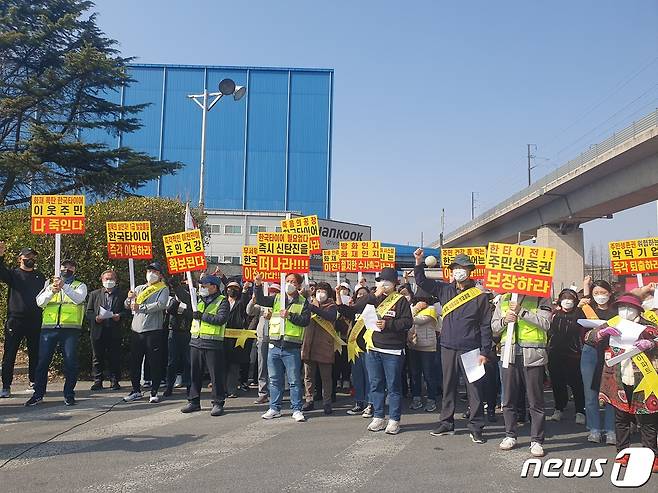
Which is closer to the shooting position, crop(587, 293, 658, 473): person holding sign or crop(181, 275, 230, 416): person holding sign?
crop(587, 293, 658, 473): person holding sign

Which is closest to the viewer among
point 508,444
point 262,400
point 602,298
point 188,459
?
point 188,459

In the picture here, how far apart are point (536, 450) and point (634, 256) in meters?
5.42

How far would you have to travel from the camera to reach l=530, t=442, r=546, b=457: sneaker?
5.92m

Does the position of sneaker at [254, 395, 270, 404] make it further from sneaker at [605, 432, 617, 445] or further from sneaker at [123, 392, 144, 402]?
sneaker at [605, 432, 617, 445]

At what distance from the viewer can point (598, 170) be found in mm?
24656

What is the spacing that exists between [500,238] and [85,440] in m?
38.7

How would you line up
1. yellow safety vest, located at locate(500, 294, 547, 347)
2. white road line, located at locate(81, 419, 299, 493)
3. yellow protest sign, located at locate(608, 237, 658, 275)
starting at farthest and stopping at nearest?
yellow protest sign, located at locate(608, 237, 658, 275) < yellow safety vest, located at locate(500, 294, 547, 347) < white road line, located at locate(81, 419, 299, 493)

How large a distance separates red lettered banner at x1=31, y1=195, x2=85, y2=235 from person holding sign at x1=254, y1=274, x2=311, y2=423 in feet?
13.2

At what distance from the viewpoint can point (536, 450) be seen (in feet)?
19.5

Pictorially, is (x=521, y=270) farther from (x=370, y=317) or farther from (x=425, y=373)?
(x=425, y=373)

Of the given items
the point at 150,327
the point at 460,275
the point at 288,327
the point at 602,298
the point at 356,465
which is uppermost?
the point at 460,275

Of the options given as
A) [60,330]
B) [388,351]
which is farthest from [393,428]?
[60,330]

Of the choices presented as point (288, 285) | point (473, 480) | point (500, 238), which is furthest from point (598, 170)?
point (473, 480)

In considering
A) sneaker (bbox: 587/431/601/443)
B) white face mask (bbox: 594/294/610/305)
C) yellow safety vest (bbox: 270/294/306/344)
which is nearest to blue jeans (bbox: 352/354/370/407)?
yellow safety vest (bbox: 270/294/306/344)
